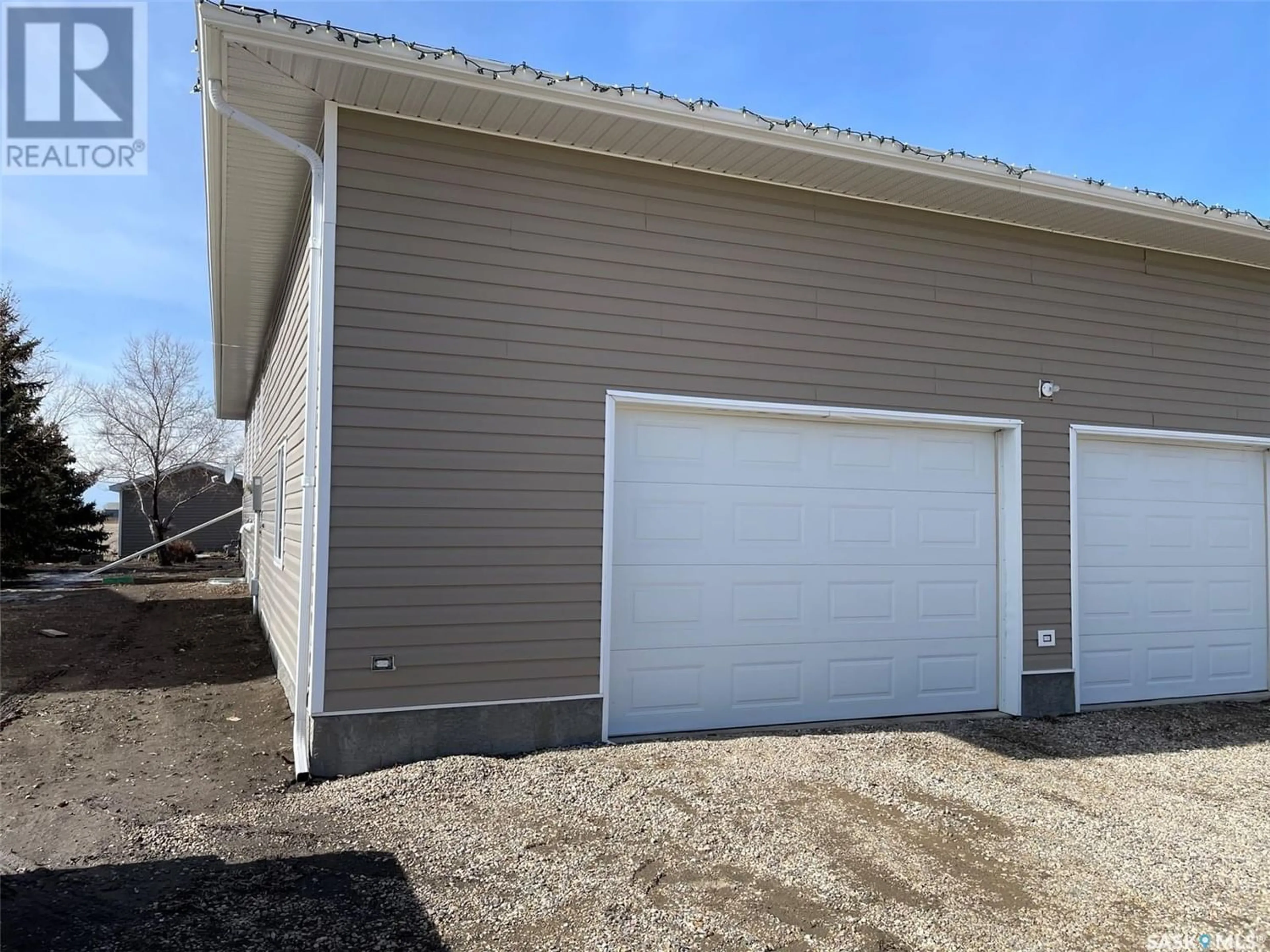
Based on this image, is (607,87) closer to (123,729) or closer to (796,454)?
(796,454)

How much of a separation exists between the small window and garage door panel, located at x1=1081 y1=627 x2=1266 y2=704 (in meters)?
6.71

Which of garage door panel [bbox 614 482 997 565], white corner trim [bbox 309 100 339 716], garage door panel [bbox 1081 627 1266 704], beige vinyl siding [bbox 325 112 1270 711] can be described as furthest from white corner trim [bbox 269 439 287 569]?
garage door panel [bbox 1081 627 1266 704]

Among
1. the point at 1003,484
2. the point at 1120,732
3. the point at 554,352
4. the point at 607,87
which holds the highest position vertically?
the point at 607,87

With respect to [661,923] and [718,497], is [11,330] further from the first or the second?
[661,923]

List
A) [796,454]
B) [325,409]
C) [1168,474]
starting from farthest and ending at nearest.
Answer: [1168,474] < [796,454] < [325,409]

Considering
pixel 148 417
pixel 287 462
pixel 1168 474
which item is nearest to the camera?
pixel 287 462

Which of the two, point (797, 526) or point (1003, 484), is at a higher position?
point (1003, 484)

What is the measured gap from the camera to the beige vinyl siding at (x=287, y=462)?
18.8 ft

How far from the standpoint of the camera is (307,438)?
15.8 feet

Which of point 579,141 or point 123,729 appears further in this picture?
point 123,729

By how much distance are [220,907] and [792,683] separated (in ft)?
12.5

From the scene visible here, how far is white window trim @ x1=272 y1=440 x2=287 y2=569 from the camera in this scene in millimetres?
6891

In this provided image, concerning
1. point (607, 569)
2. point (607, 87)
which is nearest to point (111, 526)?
point (607, 569)

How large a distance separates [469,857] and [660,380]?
10.0ft
